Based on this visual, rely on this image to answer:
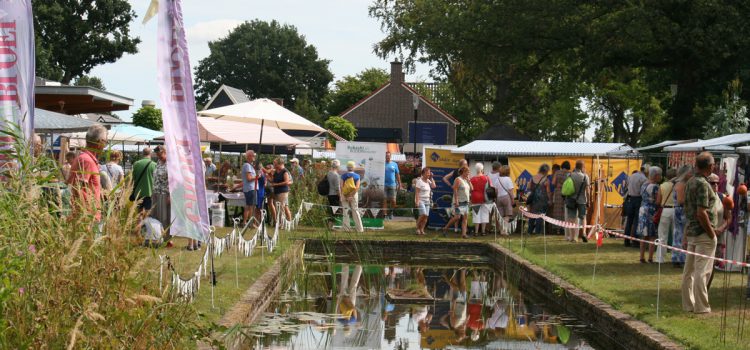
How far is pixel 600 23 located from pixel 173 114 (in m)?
27.4

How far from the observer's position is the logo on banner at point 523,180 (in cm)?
2503

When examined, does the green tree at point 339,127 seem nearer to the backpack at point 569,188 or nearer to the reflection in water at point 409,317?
the backpack at point 569,188

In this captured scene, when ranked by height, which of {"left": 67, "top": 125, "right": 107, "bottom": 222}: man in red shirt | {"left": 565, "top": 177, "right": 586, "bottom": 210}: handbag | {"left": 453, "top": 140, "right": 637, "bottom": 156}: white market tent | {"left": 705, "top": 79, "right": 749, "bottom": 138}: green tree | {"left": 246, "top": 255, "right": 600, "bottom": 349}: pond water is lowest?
{"left": 246, "top": 255, "right": 600, "bottom": 349}: pond water

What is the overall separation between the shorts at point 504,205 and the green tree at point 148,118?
30721 millimetres

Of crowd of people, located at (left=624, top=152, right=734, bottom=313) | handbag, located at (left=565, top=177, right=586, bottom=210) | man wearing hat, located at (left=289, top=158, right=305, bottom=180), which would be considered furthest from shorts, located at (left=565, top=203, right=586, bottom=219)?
man wearing hat, located at (left=289, top=158, right=305, bottom=180)

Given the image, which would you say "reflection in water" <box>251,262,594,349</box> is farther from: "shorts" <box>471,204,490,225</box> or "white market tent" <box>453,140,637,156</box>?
"white market tent" <box>453,140,637,156</box>

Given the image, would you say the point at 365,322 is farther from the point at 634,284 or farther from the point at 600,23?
the point at 600,23

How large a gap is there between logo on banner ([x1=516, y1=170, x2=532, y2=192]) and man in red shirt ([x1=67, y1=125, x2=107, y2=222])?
52.7 ft

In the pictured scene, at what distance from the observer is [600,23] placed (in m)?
34.9

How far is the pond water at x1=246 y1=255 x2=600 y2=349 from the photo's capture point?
10.9m

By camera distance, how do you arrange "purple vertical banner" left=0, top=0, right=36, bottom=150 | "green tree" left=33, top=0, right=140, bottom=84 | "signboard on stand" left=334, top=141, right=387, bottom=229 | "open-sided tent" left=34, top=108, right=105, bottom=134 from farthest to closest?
1. "green tree" left=33, top=0, right=140, bottom=84
2. "signboard on stand" left=334, top=141, right=387, bottom=229
3. "open-sided tent" left=34, top=108, right=105, bottom=134
4. "purple vertical banner" left=0, top=0, right=36, bottom=150

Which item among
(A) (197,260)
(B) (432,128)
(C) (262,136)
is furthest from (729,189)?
(B) (432,128)

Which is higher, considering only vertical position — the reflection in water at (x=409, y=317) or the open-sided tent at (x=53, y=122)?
the open-sided tent at (x=53, y=122)

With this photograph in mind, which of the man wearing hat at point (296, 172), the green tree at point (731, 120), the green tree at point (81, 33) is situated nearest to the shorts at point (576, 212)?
the man wearing hat at point (296, 172)
